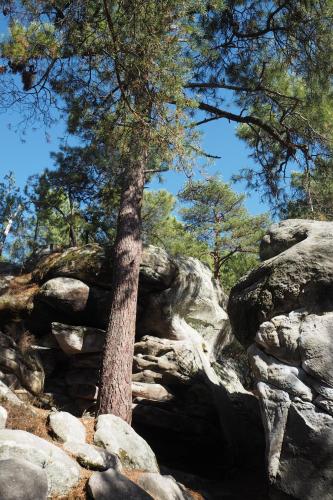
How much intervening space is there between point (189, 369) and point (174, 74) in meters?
6.18

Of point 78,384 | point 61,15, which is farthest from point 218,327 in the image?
point 61,15

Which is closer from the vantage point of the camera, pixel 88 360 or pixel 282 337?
pixel 282 337

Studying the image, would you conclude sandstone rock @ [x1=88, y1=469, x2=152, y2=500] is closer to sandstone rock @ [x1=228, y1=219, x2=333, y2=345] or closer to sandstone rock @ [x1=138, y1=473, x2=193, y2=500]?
sandstone rock @ [x1=138, y1=473, x2=193, y2=500]

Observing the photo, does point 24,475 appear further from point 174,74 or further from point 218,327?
point 218,327

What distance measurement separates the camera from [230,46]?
816cm

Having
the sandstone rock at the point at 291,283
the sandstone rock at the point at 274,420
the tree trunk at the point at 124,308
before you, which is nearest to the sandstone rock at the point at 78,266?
the tree trunk at the point at 124,308

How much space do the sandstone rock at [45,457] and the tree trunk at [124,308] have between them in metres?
2.43

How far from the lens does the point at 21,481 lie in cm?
338

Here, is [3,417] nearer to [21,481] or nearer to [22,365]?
[21,481]

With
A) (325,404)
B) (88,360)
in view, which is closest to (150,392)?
(88,360)

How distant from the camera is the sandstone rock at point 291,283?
19.6 ft

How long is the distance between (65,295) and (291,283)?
5039mm

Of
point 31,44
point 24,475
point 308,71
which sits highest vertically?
point 308,71

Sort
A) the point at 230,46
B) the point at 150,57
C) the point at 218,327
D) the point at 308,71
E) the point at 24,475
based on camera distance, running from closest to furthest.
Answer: the point at 24,475 < the point at 150,57 < the point at 308,71 < the point at 230,46 < the point at 218,327
